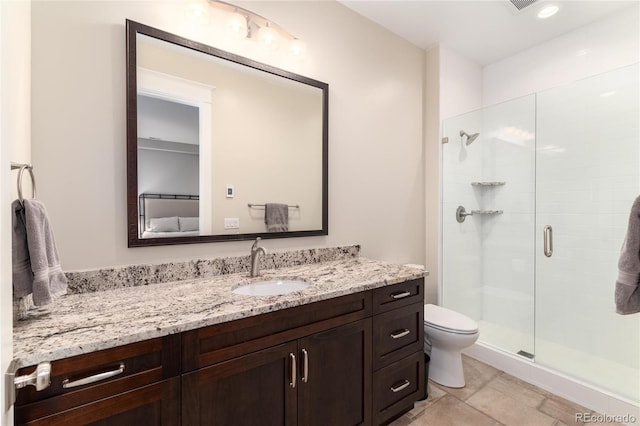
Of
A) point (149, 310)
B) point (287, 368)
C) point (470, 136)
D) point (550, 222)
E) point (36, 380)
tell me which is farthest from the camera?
point (470, 136)

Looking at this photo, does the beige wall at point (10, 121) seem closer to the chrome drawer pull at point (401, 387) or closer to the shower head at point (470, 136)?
the chrome drawer pull at point (401, 387)

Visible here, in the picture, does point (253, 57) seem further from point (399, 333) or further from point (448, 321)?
point (448, 321)

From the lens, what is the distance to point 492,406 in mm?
1813

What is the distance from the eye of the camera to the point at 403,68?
2.49 meters

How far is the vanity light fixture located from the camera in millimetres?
1616

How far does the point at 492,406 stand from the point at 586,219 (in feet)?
5.12

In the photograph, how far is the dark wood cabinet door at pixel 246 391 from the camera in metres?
0.99

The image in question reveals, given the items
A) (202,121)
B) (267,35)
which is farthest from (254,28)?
(202,121)

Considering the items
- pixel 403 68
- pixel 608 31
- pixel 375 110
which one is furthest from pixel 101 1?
pixel 608 31

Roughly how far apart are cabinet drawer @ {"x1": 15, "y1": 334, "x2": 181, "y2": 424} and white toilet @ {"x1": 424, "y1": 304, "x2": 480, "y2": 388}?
5.39 feet

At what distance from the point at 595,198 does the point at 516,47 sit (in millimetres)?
1488

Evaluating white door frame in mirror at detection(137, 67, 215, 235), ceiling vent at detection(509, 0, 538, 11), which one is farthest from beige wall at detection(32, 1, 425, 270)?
ceiling vent at detection(509, 0, 538, 11)

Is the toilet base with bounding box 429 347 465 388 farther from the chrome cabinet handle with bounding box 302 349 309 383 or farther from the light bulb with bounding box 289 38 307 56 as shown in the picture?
the light bulb with bounding box 289 38 307 56

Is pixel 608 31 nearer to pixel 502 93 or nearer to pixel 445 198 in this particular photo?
pixel 502 93
